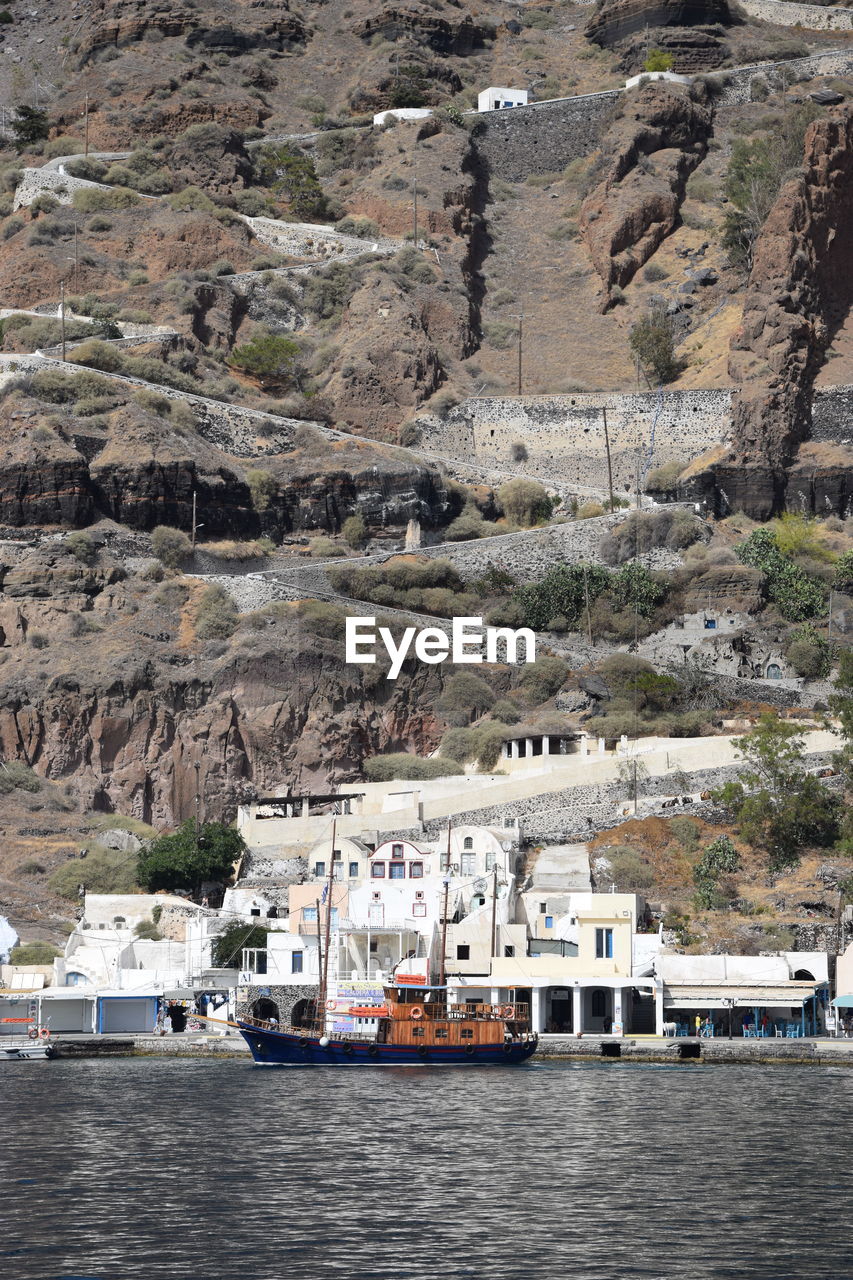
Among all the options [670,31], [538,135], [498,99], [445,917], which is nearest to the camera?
[445,917]

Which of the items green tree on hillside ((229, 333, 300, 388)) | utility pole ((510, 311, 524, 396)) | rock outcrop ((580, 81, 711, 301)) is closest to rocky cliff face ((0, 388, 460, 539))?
green tree on hillside ((229, 333, 300, 388))

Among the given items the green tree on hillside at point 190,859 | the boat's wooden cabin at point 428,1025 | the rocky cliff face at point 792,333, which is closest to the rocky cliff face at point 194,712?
the green tree on hillside at point 190,859

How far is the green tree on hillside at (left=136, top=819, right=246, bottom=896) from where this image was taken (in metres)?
78.9

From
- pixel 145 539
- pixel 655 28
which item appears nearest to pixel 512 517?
pixel 145 539

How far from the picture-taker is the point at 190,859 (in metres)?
79.0

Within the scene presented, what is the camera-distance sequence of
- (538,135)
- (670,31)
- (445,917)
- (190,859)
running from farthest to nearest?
(670,31)
(538,135)
(190,859)
(445,917)

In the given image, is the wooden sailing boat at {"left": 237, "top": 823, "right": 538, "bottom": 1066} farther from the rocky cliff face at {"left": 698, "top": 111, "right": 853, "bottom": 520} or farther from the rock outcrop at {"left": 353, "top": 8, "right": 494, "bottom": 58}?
the rock outcrop at {"left": 353, "top": 8, "right": 494, "bottom": 58}

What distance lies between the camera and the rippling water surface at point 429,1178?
1334 inches

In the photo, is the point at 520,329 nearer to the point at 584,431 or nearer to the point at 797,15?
the point at 584,431

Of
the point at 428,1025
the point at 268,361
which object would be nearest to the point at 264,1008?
the point at 428,1025

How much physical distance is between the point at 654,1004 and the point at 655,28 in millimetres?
81883

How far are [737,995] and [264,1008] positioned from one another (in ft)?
43.9

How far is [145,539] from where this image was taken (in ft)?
314

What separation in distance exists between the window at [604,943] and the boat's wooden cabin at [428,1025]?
20.4ft
